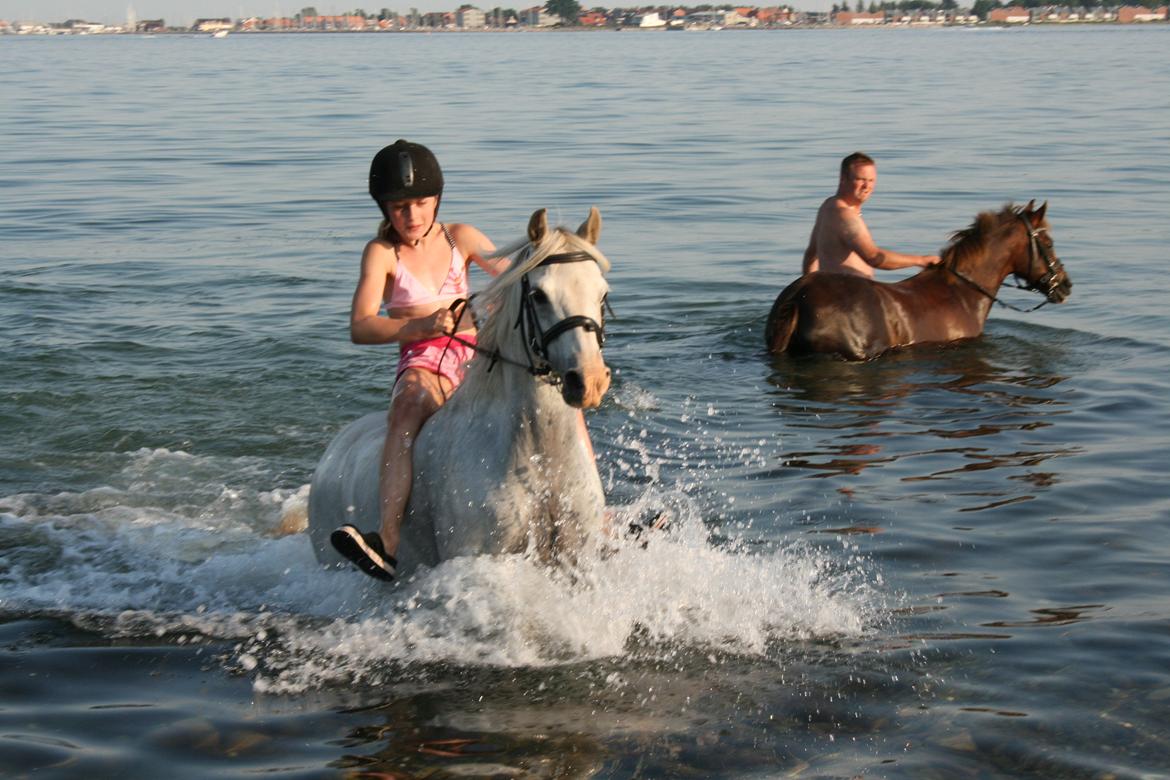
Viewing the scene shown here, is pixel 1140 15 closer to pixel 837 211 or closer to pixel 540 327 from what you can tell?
pixel 837 211

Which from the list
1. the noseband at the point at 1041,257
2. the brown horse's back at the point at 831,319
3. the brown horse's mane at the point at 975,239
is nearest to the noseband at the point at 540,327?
the brown horse's back at the point at 831,319

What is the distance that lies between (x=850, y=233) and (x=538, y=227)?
27.5 ft

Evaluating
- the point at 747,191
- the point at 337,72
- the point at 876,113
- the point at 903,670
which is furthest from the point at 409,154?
the point at 337,72

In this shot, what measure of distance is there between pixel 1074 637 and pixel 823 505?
7.84 ft

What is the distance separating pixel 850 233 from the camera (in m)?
13.4

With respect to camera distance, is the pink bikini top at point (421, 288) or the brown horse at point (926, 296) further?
the brown horse at point (926, 296)

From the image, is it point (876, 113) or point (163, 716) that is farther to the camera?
point (876, 113)

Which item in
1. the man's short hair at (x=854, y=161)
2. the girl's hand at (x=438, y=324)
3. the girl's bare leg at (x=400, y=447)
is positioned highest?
the girl's hand at (x=438, y=324)

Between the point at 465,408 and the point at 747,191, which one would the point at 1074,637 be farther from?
the point at 747,191

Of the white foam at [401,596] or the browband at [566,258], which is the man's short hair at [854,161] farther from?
the browband at [566,258]

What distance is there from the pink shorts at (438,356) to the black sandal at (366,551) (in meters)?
0.77

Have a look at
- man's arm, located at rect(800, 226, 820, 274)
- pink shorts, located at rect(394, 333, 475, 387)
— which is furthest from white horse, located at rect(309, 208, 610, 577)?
man's arm, located at rect(800, 226, 820, 274)

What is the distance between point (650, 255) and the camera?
1903 cm

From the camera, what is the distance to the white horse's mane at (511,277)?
18.0 ft
